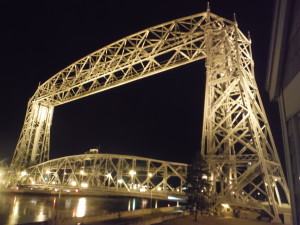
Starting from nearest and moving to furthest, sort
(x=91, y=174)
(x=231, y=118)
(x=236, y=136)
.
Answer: (x=236, y=136)
(x=231, y=118)
(x=91, y=174)

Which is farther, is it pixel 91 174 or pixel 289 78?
pixel 91 174

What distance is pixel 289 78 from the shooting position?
4520 millimetres

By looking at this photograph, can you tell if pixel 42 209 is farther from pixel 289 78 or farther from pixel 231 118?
pixel 289 78

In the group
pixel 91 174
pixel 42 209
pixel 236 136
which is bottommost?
pixel 42 209

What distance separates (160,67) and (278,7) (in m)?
20.5

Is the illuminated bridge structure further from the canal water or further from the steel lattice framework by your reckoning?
the steel lattice framework

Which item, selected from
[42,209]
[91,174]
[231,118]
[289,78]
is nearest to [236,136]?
[231,118]

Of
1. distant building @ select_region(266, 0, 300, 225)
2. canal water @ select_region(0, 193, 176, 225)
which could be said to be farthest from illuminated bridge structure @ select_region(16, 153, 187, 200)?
distant building @ select_region(266, 0, 300, 225)

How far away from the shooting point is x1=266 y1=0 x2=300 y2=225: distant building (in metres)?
4.21

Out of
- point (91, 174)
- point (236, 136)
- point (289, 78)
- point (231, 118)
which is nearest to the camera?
point (289, 78)

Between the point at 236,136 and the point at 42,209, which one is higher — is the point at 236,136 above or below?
above

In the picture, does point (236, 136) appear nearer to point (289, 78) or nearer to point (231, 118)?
point (231, 118)

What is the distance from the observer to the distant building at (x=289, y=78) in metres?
4.21

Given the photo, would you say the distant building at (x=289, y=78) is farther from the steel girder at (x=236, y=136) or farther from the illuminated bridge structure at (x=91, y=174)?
the illuminated bridge structure at (x=91, y=174)
